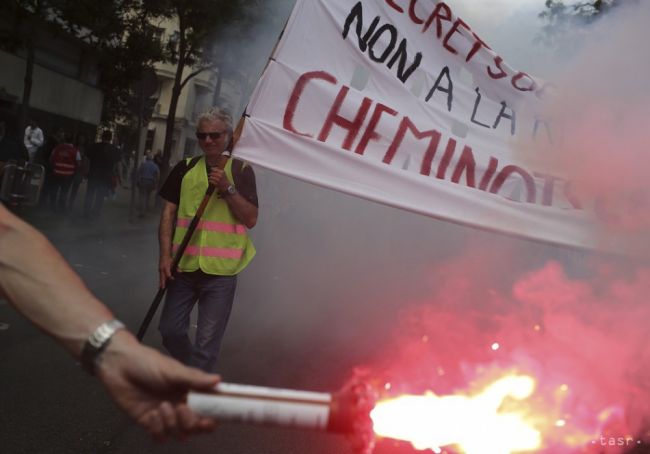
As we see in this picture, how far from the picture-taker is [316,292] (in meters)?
8.44

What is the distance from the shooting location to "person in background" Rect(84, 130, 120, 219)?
475 inches

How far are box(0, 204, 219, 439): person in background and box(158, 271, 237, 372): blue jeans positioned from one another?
227 centimetres

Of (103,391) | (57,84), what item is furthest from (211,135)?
(57,84)

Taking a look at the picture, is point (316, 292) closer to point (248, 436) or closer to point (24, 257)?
point (248, 436)

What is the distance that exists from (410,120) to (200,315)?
64.4 inches

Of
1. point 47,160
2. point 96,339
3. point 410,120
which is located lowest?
point 47,160

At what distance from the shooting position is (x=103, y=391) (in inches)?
160

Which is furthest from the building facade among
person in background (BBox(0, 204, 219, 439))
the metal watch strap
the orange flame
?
the metal watch strap

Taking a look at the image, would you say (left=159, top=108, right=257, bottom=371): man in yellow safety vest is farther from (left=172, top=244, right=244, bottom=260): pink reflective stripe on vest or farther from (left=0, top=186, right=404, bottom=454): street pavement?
(left=0, top=186, right=404, bottom=454): street pavement

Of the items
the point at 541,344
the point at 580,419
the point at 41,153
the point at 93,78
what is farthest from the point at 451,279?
the point at 93,78

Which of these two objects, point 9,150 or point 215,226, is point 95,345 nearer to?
point 215,226

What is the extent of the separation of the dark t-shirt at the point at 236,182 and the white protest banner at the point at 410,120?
0.90 feet

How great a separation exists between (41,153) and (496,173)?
12.3 m

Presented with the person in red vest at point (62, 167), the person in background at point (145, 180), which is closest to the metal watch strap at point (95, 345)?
the person in red vest at point (62, 167)
